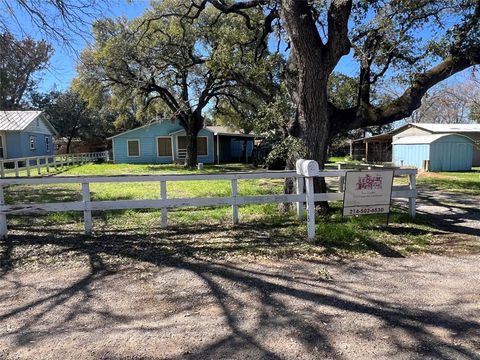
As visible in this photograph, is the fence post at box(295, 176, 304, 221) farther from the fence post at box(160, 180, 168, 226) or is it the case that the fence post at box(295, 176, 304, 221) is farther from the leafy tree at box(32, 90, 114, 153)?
the leafy tree at box(32, 90, 114, 153)

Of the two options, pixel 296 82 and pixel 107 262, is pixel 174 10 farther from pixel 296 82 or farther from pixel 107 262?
pixel 107 262

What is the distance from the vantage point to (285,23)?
23.3 feet

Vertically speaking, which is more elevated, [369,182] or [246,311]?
[369,182]

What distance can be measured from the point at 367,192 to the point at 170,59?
46.3 ft

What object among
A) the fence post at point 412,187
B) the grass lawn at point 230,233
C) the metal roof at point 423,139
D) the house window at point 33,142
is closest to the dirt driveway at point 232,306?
the grass lawn at point 230,233

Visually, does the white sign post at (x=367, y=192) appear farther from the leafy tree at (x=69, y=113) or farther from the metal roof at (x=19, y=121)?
the leafy tree at (x=69, y=113)

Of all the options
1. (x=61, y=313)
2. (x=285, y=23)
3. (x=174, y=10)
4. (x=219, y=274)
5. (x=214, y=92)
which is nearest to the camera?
A: (x=61, y=313)

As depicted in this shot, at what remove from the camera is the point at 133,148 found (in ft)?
112

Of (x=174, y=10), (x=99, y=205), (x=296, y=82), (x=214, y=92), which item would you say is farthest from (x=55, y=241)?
(x=214, y=92)

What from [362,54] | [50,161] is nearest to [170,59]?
[362,54]

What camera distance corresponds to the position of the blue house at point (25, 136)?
26.1 m

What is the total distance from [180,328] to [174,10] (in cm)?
1502

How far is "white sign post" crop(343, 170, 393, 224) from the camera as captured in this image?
20.2ft

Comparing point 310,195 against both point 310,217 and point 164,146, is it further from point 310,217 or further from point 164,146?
point 164,146
